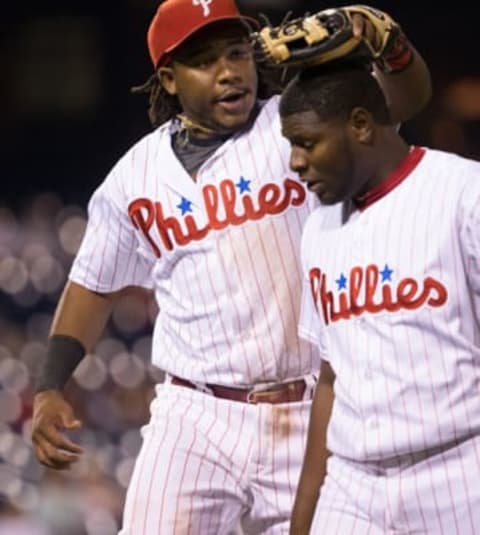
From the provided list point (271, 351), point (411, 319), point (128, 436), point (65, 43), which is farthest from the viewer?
point (65, 43)

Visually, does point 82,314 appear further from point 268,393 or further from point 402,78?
point 402,78

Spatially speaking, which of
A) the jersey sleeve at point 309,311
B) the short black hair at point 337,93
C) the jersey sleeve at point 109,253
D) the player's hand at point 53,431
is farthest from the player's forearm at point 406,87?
the player's hand at point 53,431

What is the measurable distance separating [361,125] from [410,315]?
32cm

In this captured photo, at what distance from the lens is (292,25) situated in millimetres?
2662

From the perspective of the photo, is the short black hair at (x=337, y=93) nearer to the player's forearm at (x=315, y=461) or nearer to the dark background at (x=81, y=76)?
the player's forearm at (x=315, y=461)

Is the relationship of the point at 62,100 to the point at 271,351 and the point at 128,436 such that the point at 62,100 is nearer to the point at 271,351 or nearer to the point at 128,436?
the point at 128,436

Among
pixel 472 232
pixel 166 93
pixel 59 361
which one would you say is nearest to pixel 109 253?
pixel 59 361

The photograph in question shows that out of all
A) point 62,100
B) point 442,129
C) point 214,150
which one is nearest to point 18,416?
point 62,100

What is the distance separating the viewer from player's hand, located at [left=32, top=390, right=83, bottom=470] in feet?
9.90

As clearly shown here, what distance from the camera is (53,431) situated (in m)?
3.06

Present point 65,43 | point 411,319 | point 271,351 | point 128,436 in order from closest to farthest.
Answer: point 411,319, point 271,351, point 128,436, point 65,43

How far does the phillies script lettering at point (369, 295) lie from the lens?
255 centimetres

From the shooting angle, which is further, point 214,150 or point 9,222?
point 9,222

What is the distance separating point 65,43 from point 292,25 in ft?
11.2
